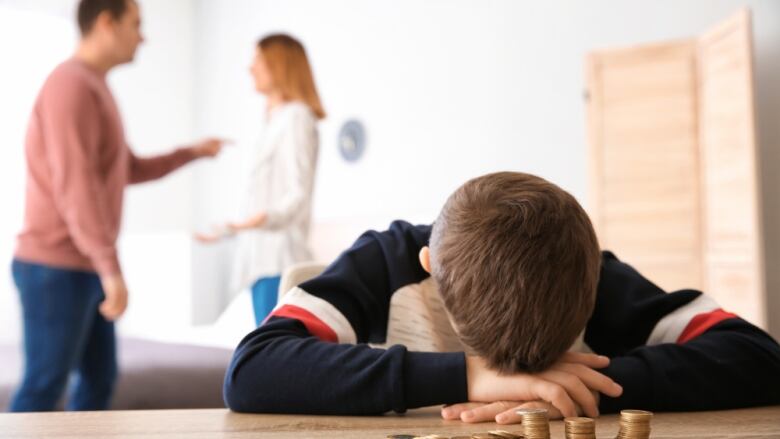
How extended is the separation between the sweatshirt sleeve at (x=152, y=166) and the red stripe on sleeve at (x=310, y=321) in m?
1.65

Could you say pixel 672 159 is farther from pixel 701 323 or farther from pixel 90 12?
pixel 701 323

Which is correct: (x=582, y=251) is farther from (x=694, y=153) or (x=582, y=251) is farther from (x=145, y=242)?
(x=145, y=242)

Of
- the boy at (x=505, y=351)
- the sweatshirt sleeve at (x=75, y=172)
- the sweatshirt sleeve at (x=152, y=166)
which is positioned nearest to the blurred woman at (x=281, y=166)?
the sweatshirt sleeve at (x=152, y=166)

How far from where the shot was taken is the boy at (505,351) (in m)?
0.90

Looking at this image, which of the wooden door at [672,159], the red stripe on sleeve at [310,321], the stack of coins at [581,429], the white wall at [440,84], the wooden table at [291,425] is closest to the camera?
the stack of coins at [581,429]

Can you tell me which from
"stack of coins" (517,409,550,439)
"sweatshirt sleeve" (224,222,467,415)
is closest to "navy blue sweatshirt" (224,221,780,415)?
"sweatshirt sleeve" (224,222,467,415)

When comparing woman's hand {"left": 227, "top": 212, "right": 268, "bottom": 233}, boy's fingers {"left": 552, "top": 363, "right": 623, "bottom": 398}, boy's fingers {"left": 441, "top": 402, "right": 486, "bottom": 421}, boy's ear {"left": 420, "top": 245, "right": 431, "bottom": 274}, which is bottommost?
boy's fingers {"left": 441, "top": 402, "right": 486, "bottom": 421}

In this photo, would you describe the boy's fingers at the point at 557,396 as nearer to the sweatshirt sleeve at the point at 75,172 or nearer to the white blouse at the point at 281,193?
the sweatshirt sleeve at the point at 75,172

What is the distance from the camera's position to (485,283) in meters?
0.91

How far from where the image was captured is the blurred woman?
279cm

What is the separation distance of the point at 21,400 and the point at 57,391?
0.08 metres

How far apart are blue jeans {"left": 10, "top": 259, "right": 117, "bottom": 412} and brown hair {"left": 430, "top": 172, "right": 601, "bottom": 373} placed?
1371 millimetres

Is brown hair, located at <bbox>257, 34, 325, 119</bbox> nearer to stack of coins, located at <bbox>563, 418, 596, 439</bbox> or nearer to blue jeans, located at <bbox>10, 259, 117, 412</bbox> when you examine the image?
blue jeans, located at <bbox>10, 259, 117, 412</bbox>

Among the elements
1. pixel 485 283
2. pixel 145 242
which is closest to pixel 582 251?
pixel 485 283
